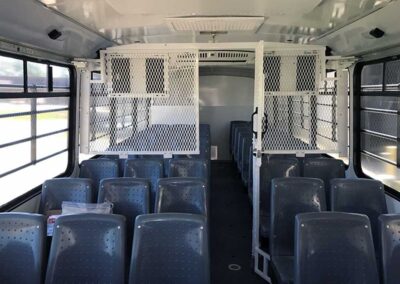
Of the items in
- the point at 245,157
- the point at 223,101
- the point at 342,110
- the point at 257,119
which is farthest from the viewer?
the point at 223,101

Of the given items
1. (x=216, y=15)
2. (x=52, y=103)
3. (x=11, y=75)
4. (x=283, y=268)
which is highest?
(x=216, y=15)

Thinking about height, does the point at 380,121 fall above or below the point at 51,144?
above

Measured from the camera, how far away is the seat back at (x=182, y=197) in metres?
2.79

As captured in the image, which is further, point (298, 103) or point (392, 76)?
point (298, 103)

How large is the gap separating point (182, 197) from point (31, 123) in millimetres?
1774

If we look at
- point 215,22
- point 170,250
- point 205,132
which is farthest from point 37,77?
point 205,132

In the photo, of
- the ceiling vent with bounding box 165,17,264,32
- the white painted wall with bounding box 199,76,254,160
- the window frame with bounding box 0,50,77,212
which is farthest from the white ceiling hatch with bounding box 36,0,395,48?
the white painted wall with bounding box 199,76,254,160

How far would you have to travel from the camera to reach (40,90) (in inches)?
144

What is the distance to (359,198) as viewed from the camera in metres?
2.94

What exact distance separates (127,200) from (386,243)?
1773 millimetres

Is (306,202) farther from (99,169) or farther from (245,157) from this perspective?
(245,157)

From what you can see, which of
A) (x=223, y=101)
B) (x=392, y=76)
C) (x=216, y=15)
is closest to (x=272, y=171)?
(x=392, y=76)

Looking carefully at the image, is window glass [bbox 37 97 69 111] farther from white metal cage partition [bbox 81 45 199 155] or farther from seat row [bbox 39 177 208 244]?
seat row [bbox 39 177 208 244]

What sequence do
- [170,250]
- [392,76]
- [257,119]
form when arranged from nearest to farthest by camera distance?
1. [170,250]
2. [257,119]
3. [392,76]
